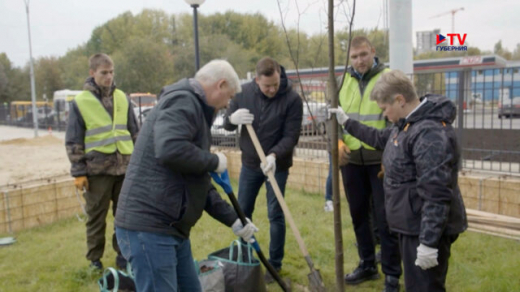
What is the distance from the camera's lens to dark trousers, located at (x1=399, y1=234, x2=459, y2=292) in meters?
2.40

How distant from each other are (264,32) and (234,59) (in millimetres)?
14880

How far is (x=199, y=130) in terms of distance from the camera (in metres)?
2.33

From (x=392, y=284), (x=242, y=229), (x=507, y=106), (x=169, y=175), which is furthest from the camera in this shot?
(x=507, y=106)

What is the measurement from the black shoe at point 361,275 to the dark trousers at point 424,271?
4.35 feet

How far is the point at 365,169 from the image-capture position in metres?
3.70

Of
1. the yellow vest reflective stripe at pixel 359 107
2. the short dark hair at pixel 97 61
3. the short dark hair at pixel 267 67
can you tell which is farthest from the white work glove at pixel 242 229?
the short dark hair at pixel 97 61

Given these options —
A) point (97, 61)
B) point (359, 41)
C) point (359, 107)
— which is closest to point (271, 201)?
point (359, 107)

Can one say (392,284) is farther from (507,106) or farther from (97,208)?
(507,106)

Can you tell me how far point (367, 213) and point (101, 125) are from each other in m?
2.53

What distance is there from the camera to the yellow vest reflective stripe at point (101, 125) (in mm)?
4129

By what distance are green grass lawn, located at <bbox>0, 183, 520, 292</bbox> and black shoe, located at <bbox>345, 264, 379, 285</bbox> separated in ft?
0.18

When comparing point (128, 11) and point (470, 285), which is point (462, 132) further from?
point (128, 11)

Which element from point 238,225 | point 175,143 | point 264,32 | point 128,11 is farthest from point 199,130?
point 128,11

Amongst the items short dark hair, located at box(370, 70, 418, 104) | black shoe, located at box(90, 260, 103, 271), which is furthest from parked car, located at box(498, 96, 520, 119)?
black shoe, located at box(90, 260, 103, 271)
